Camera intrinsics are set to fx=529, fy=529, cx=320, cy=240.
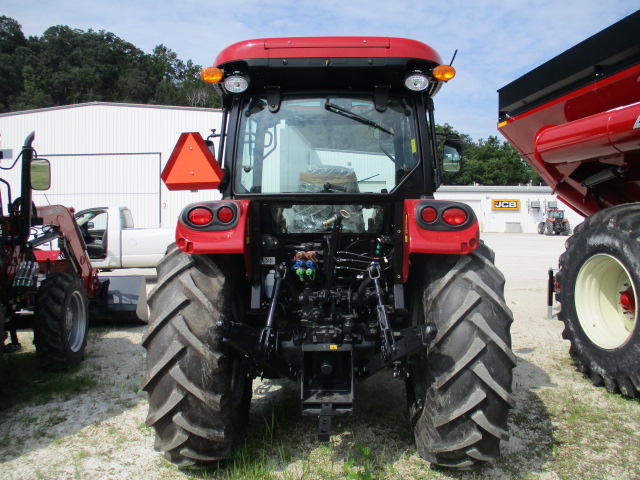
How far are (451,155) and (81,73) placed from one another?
253ft

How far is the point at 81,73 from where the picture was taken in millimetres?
70250

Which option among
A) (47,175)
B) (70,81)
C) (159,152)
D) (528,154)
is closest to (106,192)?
(159,152)

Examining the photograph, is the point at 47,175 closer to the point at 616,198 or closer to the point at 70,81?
the point at 616,198

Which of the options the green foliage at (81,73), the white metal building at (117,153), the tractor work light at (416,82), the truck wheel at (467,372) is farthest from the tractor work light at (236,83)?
the green foliage at (81,73)

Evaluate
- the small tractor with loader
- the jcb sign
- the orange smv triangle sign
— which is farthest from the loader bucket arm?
the jcb sign

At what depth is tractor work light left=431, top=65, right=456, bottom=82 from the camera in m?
3.08

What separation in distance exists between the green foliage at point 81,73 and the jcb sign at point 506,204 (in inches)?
1822

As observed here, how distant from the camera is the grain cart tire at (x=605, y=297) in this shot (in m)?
3.76

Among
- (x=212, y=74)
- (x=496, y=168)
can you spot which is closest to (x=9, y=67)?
(x=496, y=168)

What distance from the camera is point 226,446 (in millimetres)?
2787

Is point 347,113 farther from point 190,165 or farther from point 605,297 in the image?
point 605,297

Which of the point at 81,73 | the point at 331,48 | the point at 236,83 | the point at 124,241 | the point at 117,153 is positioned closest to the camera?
the point at 331,48

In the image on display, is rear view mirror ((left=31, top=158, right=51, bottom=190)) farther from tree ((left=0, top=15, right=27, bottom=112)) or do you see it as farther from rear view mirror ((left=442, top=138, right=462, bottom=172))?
tree ((left=0, top=15, right=27, bottom=112))

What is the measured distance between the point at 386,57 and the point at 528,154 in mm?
3275
